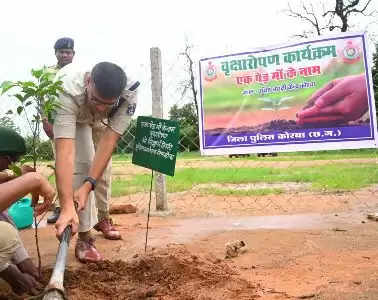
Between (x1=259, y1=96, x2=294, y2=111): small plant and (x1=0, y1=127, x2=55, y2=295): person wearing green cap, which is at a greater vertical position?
(x1=259, y1=96, x2=294, y2=111): small plant

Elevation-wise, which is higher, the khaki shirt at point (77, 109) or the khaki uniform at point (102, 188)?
the khaki shirt at point (77, 109)

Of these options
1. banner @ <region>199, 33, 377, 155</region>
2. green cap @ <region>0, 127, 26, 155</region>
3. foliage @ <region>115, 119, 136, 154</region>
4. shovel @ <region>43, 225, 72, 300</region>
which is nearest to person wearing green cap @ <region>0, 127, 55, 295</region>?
green cap @ <region>0, 127, 26, 155</region>

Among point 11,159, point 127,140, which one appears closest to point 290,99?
point 127,140

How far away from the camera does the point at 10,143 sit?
2.46 meters

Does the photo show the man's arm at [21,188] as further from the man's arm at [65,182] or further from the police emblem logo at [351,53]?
the police emblem logo at [351,53]

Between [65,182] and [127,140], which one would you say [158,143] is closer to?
[65,182]

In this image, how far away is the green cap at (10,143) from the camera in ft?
7.96

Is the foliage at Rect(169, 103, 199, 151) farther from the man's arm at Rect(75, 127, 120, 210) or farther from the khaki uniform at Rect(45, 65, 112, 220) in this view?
the man's arm at Rect(75, 127, 120, 210)

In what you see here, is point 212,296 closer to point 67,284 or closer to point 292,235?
point 67,284

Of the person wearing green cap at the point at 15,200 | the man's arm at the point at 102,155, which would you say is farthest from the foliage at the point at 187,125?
the person wearing green cap at the point at 15,200

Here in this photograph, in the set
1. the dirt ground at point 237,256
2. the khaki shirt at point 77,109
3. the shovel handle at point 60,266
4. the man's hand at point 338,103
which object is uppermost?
the man's hand at point 338,103

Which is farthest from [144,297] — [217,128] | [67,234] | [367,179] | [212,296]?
[367,179]

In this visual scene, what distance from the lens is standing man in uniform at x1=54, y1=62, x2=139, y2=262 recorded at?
2484 millimetres

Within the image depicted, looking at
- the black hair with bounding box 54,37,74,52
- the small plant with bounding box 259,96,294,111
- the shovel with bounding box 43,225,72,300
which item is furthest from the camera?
the small plant with bounding box 259,96,294,111
